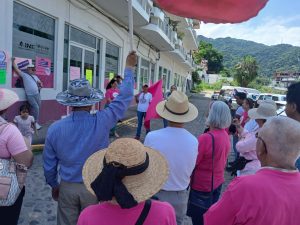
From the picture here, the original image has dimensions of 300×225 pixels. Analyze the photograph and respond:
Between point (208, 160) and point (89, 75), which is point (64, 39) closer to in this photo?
point (89, 75)

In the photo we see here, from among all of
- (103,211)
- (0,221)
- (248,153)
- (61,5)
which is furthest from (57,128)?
(61,5)

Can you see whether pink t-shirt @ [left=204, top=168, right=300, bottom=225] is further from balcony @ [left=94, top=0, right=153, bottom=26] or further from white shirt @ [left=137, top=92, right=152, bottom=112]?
balcony @ [left=94, top=0, right=153, bottom=26]

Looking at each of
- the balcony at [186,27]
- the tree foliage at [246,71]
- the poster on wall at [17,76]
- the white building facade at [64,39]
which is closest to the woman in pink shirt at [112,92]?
the white building facade at [64,39]

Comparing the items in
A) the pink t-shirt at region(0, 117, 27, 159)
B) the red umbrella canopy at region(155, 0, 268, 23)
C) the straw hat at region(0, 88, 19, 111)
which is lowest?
the pink t-shirt at region(0, 117, 27, 159)

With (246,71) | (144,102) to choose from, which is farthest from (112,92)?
(246,71)

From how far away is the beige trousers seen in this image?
109 inches

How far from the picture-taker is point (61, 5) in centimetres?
1015

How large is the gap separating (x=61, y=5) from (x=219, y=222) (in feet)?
31.4

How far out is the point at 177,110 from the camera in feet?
10.4

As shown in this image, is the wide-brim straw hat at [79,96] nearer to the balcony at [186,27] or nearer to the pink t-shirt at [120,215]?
the pink t-shirt at [120,215]

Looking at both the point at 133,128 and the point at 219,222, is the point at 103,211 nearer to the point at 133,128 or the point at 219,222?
the point at 219,222

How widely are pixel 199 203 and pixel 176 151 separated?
873 millimetres

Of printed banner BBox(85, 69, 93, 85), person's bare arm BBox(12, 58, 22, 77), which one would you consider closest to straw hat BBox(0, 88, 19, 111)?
person's bare arm BBox(12, 58, 22, 77)

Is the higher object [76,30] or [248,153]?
[76,30]
